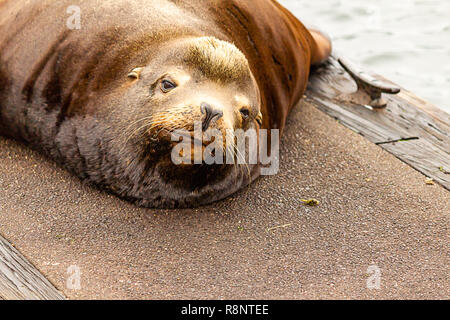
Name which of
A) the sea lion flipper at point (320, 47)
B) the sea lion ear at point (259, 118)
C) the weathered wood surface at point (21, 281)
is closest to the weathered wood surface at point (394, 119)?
the sea lion flipper at point (320, 47)

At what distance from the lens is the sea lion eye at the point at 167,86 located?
11.5ft

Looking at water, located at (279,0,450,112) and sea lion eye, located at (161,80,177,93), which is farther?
water, located at (279,0,450,112)

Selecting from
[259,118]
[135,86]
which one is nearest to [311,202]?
[259,118]

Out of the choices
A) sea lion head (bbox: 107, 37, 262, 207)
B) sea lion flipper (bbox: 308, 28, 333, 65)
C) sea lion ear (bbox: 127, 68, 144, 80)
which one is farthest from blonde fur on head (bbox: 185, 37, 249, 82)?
sea lion flipper (bbox: 308, 28, 333, 65)

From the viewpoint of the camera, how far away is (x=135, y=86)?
3.65 meters

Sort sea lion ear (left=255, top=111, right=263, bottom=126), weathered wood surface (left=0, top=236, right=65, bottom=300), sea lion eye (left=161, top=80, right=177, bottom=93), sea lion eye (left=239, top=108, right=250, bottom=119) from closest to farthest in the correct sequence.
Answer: weathered wood surface (left=0, top=236, right=65, bottom=300) < sea lion eye (left=161, top=80, right=177, bottom=93) < sea lion eye (left=239, top=108, right=250, bottom=119) < sea lion ear (left=255, top=111, right=263, bottom=126)

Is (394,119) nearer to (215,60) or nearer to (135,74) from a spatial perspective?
(215,60)

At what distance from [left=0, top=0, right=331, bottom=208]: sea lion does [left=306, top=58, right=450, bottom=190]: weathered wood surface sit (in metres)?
0.98

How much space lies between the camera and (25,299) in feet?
10.2

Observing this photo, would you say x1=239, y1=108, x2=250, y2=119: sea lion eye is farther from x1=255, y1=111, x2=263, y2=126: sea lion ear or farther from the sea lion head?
x1=255, y1=111, x2=263, y2=126: sea lion ear

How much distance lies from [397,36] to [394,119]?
3425 millimetres

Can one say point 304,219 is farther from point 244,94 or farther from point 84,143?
point 84,143

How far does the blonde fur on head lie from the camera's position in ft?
11.6

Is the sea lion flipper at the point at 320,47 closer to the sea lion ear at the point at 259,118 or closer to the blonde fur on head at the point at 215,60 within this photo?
the sea lion ear at the point at 259,118
